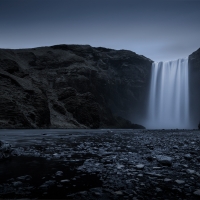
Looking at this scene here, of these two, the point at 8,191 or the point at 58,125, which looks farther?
the point at 58,125

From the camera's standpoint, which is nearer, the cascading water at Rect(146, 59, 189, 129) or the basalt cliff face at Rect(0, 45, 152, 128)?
the basalt cliff face at Rect(0, 45, 152, 128)

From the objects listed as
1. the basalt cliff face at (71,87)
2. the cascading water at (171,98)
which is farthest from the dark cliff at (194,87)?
the basalt cliff face at (71,87)

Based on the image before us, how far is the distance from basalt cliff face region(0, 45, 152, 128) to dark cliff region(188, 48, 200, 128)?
23350 millimetres

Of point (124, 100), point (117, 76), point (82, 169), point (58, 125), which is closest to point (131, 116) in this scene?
point (124, 100)

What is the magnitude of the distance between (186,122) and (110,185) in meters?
107

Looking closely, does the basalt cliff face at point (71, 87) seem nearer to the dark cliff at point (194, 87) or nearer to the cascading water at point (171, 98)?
the cascading water at point (171, 98)

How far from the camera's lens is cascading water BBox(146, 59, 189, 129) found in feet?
328

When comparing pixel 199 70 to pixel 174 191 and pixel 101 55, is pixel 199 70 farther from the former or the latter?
pixel 174 191

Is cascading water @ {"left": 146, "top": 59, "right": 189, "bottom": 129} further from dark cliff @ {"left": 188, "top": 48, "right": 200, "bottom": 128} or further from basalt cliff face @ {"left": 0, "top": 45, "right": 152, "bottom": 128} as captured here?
basalt cliff face @ {"left": 0, "top": 45, "right": 152, "bottom": 128}

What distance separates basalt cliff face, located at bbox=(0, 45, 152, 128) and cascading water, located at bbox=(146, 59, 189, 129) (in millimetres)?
9425

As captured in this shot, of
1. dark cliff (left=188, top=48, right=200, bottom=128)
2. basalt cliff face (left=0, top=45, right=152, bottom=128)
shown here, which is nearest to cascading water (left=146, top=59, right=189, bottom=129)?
dark cliff (left=188, top=48, right=200, bottom=128)

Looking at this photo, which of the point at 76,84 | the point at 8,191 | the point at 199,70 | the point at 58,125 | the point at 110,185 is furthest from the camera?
the point at 199,70

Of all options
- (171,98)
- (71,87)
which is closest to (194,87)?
(171,98)

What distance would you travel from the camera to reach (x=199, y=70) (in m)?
98.2
